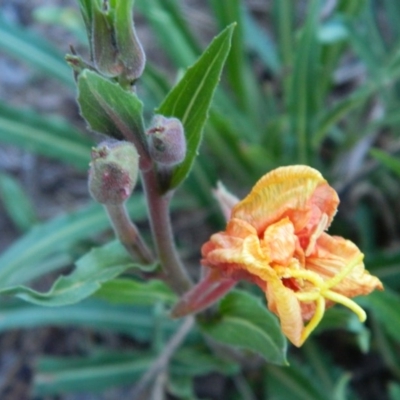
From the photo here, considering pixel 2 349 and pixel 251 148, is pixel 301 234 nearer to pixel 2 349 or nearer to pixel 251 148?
pixel 251 148

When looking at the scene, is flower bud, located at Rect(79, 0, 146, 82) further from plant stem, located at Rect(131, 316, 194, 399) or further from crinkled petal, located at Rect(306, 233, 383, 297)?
plant stem, located at Rect(131, 316, 194, 399)

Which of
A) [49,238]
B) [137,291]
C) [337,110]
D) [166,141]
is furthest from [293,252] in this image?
[49,238]

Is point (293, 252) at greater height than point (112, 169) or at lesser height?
lesser

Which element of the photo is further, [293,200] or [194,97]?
[194,97]

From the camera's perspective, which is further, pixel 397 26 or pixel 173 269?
pixel 397 26

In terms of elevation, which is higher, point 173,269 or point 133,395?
point 173,269

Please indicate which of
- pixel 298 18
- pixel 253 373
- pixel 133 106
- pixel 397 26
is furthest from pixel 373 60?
pixel 133 106

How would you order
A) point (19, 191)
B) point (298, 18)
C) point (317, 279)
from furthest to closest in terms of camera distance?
point (298, 18) → point (19, 191) → point (317, 279)

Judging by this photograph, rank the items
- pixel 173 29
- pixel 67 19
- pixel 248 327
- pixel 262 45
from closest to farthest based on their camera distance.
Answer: pixel 248 327 < pixel 173 29 < pixel 67 19 < pixel 262 45

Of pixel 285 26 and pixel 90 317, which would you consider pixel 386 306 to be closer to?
pixel 90 317
